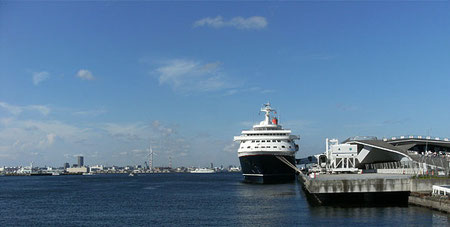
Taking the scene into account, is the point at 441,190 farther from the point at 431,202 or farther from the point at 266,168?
the point at 266,168

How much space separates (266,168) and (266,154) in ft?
8.12

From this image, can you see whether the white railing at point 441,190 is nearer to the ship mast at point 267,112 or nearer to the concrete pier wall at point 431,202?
the concrete pier wall at point 431,202

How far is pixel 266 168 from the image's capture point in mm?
72250

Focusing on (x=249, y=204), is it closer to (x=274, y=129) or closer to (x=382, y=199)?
(x=382, y=199)

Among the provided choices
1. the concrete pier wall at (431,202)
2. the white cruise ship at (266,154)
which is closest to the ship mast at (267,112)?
the white cruise ship at (266,154)

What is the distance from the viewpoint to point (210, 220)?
A: 111 ft

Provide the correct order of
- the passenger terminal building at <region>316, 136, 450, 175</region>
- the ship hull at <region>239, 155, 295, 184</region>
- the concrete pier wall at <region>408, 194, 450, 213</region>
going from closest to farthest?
1. the concrete pier wall at <region>408, 194, 450, 213</region>
2. the passenger terminal building at <region>316, 136, 450, 175</region>
3. the ship hull at <region>239, 155, 295, 184</region>

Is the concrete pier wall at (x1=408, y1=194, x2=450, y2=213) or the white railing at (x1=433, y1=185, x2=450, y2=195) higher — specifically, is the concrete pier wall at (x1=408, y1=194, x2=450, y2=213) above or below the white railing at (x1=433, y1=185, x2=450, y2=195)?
below

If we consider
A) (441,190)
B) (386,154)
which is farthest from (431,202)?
(386,154)

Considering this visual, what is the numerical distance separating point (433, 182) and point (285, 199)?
16.5 metres

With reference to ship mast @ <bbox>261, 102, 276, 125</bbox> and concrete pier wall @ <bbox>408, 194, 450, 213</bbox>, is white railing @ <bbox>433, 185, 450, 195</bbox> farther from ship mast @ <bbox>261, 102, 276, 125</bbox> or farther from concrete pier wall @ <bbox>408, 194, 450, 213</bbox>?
ship mast @ <bbox>261, 102, 276, 125</bbox>

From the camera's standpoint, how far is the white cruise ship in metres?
72.4

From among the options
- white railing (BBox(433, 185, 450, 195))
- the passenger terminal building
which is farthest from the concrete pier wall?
the passenger terminal building

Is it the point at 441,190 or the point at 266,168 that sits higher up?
the point at 266,168
